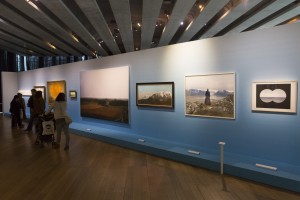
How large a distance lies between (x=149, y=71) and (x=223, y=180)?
4134 mm

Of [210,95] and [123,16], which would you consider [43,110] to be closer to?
[123,16]

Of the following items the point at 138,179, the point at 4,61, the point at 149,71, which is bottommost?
the point at 138,179

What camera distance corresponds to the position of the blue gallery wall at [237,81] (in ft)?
15.7

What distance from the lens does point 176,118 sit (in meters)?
6.82

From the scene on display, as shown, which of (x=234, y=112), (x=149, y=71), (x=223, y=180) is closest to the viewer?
(x=223, y=180)

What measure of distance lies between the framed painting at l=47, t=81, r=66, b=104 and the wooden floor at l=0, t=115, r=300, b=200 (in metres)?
5.37

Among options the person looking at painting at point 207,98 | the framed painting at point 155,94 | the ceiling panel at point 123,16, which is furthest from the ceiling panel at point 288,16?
the ceiling panel at point 123,16

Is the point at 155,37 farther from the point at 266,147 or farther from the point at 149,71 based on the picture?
the point at 266,147

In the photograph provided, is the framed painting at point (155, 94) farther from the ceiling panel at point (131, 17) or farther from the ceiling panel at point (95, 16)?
the ceiling panel at point (95, 16)

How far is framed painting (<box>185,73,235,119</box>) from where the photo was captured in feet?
18.4

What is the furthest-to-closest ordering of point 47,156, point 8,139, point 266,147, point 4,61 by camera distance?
1. point 4,61
2. point 8,139
3. point 47,156
4. point 266,147

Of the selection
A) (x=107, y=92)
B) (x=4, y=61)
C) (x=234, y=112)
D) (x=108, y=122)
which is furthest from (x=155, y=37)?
(x=4, y=61)

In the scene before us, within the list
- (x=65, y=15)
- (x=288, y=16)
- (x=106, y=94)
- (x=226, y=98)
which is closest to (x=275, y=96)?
(x=226, y=98)

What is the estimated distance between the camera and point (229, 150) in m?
5.73
